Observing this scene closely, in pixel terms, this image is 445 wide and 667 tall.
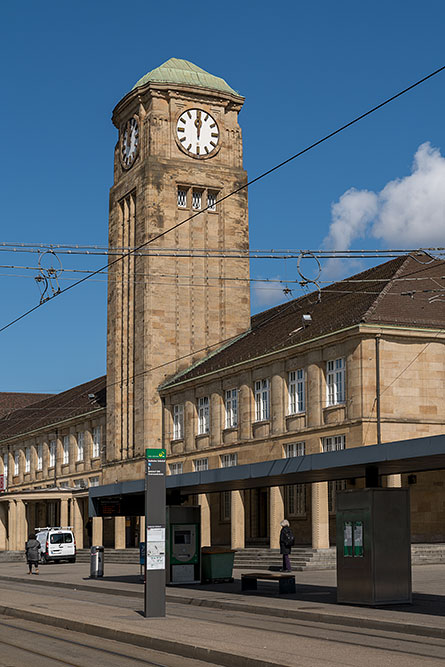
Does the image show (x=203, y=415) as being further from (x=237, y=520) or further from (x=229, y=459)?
(x=237, y=520)

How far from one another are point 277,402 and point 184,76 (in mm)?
23620

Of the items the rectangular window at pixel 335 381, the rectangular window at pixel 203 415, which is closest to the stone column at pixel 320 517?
the rectangular window at pixel 335 381

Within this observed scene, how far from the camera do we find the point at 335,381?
43.2 metres

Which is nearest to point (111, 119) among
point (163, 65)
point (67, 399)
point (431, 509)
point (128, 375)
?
point (163, 65)

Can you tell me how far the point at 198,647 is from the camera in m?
14.5

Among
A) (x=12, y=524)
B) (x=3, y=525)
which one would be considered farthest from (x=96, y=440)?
(x=3, y=525)

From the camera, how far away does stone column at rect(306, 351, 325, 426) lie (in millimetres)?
43719

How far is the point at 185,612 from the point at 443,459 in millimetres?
6482

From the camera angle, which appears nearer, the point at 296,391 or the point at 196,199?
the point at 296,391

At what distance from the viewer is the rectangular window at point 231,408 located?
2008 inches

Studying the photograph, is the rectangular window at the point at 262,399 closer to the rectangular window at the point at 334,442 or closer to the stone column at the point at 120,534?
the rectangular window at the point at 334,442

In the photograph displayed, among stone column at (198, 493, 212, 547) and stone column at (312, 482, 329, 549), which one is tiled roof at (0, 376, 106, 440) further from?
stone column at (312, 482, 329, 549)

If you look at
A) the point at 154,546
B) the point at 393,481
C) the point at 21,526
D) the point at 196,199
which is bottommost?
the point at 21,526

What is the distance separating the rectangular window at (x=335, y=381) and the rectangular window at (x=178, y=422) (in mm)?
14240
